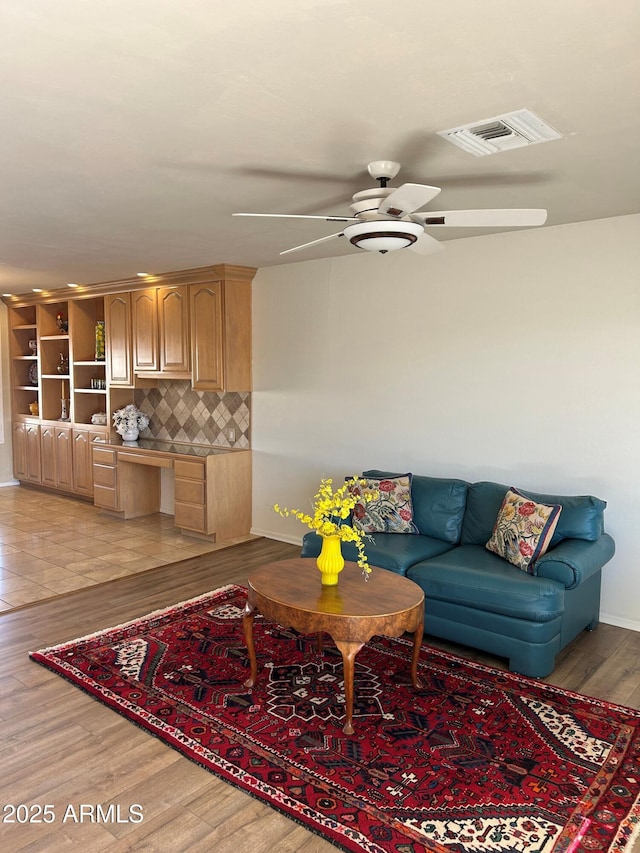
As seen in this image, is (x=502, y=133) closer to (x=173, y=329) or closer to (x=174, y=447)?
(x=173, y=329)

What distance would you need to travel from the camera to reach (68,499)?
7.83 m

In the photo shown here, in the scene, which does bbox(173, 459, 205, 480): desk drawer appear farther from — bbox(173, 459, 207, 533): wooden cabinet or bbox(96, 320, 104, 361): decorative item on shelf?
bbox(96, 320, 104, 361): decorative item on shelf

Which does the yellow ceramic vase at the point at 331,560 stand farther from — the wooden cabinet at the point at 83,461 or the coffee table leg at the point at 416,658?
the wooden cabinet at the point at 83,461

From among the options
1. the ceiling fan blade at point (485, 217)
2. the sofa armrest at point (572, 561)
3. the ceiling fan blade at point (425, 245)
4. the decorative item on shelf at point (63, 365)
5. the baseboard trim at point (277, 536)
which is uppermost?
the ceiling fan blade at point (485, 217)

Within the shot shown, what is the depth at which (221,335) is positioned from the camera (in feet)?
19.1

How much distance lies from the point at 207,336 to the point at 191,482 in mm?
1369

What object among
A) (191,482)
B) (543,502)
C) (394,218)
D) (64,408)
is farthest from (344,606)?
(64,408)

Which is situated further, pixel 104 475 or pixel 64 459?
pixel 64 459

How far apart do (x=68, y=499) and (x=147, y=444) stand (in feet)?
5.62

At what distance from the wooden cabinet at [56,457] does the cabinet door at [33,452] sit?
11cm

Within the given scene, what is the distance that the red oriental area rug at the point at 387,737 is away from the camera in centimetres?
226

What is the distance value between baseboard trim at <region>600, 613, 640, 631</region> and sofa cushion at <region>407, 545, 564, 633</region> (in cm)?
93

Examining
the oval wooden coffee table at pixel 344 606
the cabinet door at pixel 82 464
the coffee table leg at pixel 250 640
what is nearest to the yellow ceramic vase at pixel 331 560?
the oval wooden coffee table at pixel 344 606

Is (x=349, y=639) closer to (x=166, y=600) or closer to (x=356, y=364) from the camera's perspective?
(x=166, y=600)
